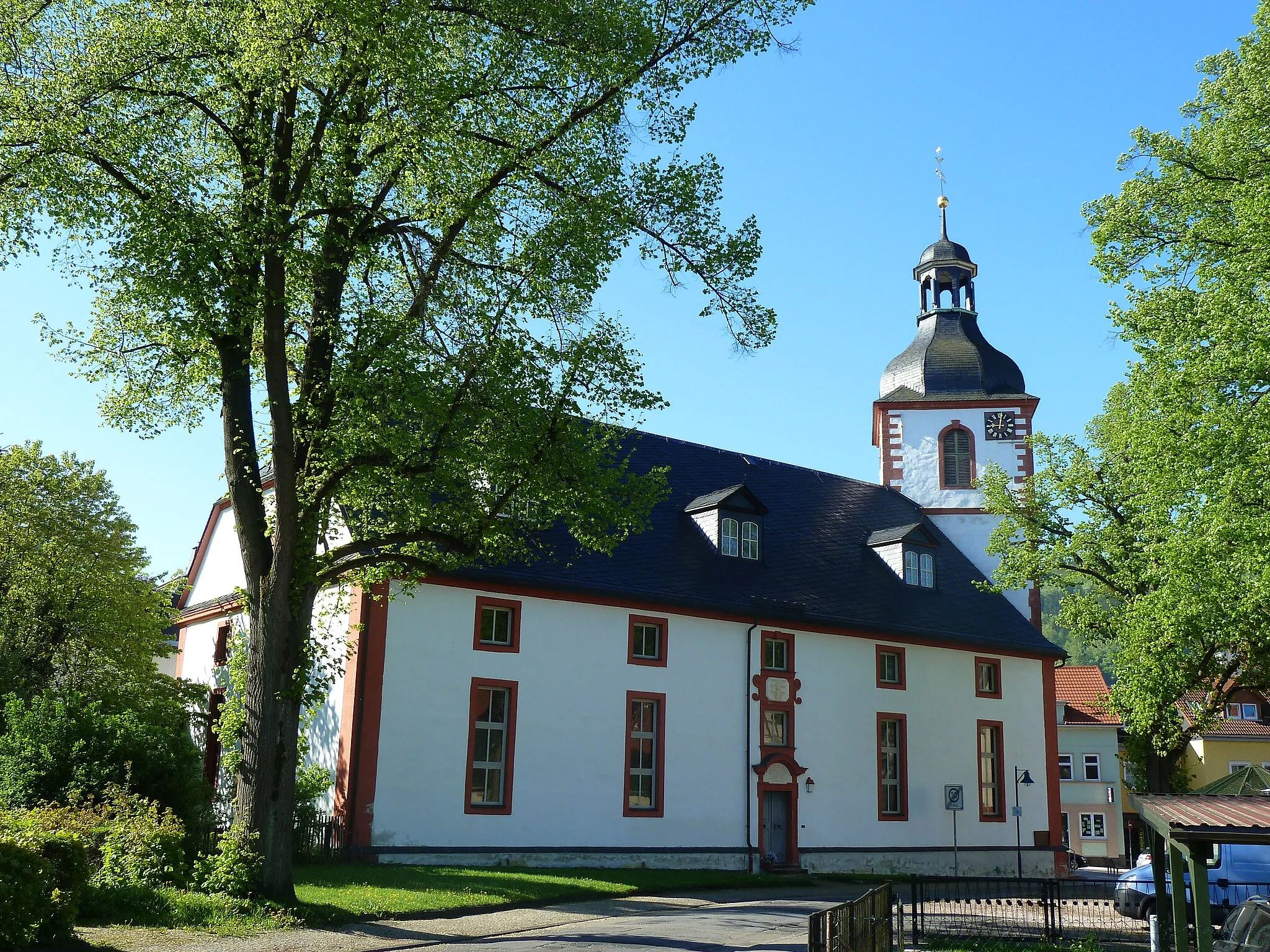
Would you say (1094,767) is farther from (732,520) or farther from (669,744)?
(669,744)

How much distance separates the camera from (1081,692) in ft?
169

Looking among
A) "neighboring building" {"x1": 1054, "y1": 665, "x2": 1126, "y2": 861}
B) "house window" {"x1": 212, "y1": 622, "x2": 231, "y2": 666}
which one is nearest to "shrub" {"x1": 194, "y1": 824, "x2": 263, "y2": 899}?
"house window" {"x1": 212, "y1": 622, "x2": 231, "y2": 666}

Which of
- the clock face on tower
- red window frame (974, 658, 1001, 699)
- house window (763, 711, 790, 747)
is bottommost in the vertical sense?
house window (763, 711, 790, 747)

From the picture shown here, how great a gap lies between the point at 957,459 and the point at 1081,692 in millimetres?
23133

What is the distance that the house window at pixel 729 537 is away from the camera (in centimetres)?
2694

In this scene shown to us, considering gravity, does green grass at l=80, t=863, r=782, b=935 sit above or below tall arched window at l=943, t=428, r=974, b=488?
below

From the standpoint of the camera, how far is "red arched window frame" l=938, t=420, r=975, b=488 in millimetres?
33812

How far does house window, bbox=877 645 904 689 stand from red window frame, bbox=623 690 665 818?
6.55m

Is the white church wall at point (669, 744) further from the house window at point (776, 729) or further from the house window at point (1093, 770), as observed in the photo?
the house window at point (1093, 770)

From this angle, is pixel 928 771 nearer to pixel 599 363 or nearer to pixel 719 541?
pixel 719 541

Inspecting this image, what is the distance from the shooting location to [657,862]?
2300 centimetres

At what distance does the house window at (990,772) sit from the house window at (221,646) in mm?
18919

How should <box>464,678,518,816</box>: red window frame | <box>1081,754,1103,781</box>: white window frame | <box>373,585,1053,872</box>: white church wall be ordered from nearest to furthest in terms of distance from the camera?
<box>373,585,1053,872</box>: white church wall
<box>464,678,518,816</box>: red window frame
<box>1081,754,1103,781</box>: white window frame

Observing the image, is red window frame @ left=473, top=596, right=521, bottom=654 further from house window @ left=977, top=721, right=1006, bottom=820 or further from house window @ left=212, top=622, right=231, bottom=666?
house window @ left=977, top=721, right=1006, bottom=820
